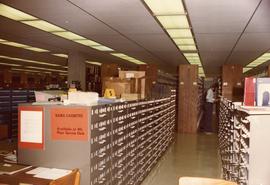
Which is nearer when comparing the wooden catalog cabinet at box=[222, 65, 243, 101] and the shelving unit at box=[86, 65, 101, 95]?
the shelving unit at box=[86, 65, 101, 95]

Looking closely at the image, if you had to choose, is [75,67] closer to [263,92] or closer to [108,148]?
[108,148]

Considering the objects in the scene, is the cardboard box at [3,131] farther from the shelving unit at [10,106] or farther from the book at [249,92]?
the book at [249,92]

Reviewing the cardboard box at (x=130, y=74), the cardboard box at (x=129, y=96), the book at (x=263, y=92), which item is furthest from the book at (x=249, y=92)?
the cardboard box at (x=130, y=74)

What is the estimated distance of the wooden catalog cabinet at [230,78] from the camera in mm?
11508

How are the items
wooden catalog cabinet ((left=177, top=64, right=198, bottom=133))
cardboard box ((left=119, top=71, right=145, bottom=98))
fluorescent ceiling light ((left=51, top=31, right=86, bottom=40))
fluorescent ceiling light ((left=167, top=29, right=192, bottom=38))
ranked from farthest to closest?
1. wooden catalog cabinet ((left=177, top=64, right=198, bottom=133))
2. fluorescent ceiling light ((left=51, top=31, right=86, bottom=40))
3. fluorescent ceiling light ((left=167, top=29, right=192, bottom=38))
4. cardboard box ((left=119, top=71, right=145, bottom=98))

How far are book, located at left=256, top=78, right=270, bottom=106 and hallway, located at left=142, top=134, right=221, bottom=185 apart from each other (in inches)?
97.2

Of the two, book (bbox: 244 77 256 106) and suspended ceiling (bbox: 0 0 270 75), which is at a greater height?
suspended ceiling (bbox: 0 0 270 75)

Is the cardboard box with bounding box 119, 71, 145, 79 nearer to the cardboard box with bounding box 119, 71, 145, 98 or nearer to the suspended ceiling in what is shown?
the cardboard box with bounding box 119, 71, 145, 98

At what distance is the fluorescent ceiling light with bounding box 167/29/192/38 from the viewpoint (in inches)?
241

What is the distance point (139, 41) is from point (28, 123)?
491cm

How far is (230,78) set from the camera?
11750mm

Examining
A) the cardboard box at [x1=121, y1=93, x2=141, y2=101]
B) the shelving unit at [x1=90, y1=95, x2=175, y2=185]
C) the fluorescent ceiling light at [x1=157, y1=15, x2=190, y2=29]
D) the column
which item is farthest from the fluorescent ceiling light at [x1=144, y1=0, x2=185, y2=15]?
the column

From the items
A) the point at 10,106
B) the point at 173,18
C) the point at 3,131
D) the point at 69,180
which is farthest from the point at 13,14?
the point at 3,131

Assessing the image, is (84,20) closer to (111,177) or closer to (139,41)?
(139,41)
